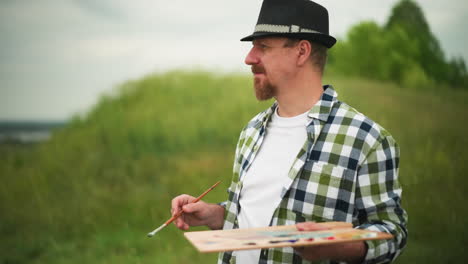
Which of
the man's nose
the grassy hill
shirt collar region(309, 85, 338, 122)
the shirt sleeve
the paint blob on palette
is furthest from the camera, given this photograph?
the grassy hill

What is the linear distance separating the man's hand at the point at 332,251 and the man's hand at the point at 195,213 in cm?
48

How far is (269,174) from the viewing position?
1.44 meters

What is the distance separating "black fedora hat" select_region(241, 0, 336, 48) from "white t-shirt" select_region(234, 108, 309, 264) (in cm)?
27

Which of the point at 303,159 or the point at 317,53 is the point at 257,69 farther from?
the point at 303,159

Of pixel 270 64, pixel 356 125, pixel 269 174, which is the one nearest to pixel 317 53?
pixel 270 64

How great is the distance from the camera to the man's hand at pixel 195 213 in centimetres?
148

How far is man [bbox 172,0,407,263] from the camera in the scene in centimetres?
124

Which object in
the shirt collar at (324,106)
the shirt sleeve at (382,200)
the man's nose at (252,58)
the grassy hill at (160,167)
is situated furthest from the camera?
the grassy hill at (160,167)

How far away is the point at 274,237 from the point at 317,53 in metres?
0.71

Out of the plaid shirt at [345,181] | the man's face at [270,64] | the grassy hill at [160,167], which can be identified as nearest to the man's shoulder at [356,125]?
the plaid shirt at [345,181]

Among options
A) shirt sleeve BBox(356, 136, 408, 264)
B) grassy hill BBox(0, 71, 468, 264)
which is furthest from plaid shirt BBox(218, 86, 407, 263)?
grassy hill BBox(0, 71, 468, 264)

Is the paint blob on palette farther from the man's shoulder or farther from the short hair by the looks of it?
the short hair

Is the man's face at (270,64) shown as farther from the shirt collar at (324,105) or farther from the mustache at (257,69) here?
the shirt collar at (324,105)

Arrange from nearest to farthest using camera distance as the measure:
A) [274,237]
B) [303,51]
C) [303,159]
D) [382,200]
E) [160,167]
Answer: [274,237]
[382,200]
[303,159]
[303,51]
[160,167]
